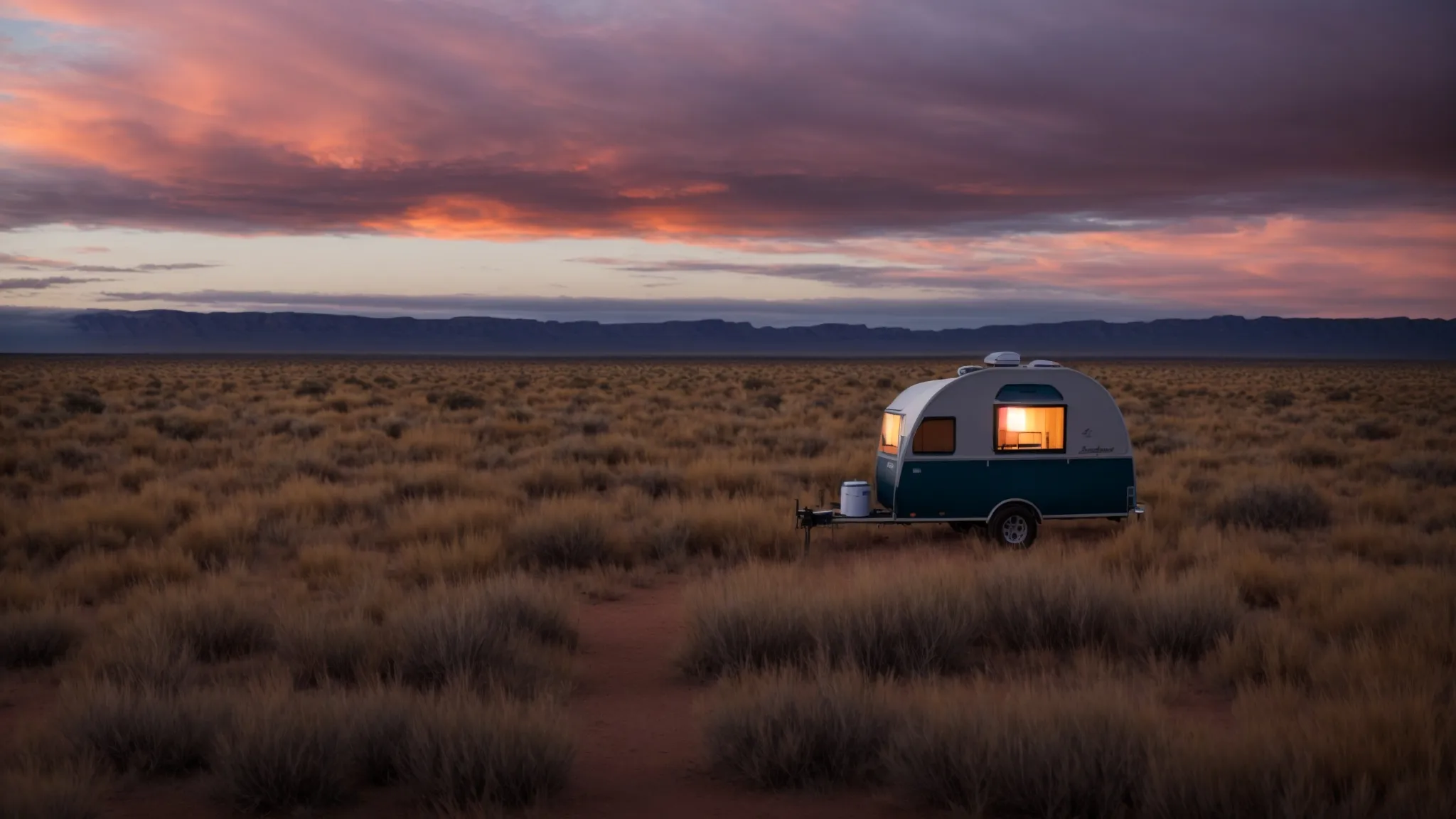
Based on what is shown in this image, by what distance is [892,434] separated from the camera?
13000mm

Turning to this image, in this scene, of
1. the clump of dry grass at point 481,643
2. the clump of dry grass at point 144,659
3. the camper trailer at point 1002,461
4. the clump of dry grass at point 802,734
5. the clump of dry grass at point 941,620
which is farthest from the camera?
the camper trailer at point 1002,461

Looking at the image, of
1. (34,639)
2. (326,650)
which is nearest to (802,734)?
(326,650)

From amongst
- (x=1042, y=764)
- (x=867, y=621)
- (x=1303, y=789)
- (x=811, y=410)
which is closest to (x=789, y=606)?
(x=867, y=621)

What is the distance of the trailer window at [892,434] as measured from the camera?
41.8 feet

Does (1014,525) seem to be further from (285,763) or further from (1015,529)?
(285,763)

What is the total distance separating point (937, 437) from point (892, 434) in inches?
34.7

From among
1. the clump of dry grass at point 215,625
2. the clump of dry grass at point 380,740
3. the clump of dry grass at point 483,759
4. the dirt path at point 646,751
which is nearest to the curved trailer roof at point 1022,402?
the dirt path at point 646,751

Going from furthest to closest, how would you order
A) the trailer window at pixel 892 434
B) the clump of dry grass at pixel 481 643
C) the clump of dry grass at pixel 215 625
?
the trailer window at pixel 892 434 → the clump of dry grass at pixel 215 625 → the clump of dry grass at pixel 481 643

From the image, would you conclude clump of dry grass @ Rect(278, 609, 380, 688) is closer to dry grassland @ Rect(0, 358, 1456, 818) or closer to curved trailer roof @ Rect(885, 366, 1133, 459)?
dry grassland @ Rect(0, 358, 1456, 818)

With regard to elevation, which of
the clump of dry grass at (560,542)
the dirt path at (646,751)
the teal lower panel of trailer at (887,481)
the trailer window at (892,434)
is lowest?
the dirt path at (646,751)

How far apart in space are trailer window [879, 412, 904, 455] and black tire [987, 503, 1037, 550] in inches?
56.6

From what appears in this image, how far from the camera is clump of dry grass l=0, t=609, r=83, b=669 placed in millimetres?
8250

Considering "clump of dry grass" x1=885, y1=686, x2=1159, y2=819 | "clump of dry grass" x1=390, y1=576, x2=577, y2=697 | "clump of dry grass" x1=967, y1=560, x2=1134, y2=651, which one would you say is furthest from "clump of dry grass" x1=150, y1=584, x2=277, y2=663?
"clump of dry grass" x1=967, y1=560, x2=1134, y2=651

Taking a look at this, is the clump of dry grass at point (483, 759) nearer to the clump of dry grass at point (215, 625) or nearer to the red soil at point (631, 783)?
the red soil at point (631, 783)
